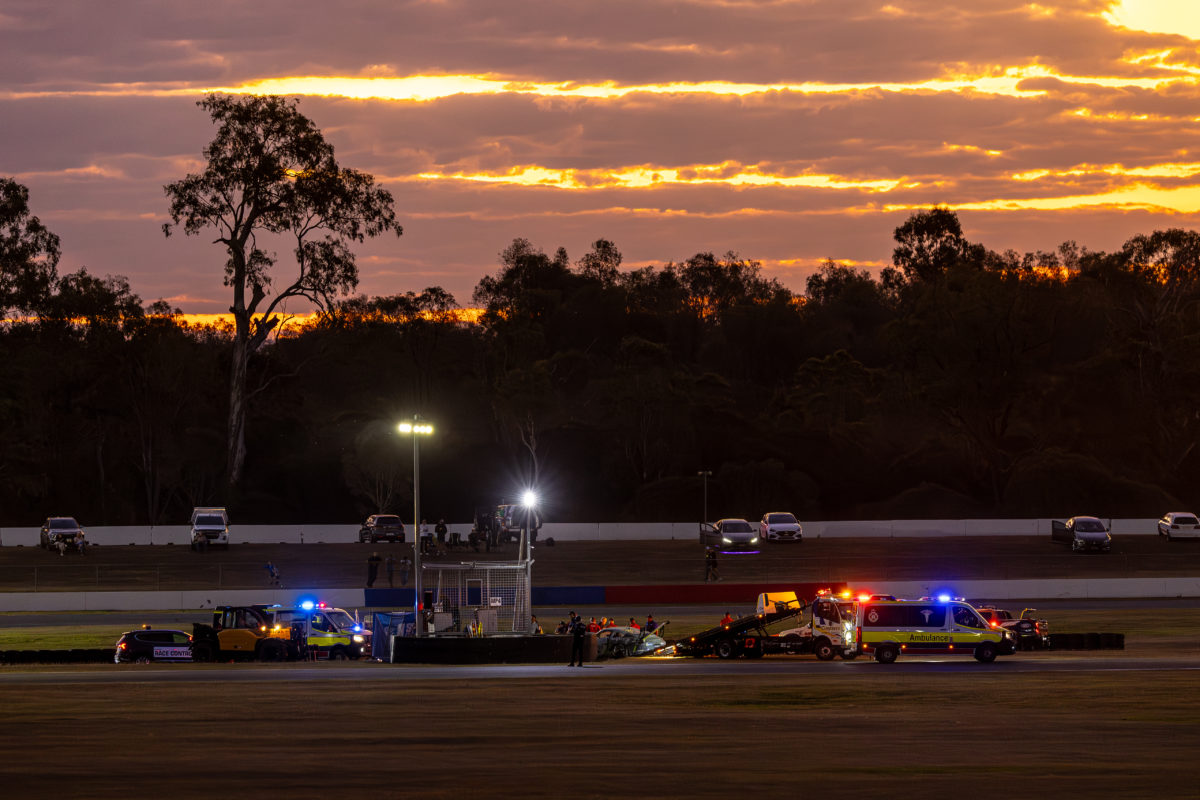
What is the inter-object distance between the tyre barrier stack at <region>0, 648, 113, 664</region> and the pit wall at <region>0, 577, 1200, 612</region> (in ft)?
50.1

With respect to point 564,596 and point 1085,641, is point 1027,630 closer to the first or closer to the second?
point 1085,641

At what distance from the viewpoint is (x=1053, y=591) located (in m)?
55.8

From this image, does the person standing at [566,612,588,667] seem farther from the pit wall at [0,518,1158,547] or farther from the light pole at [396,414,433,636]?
the pit wall at [0,518,1158,547]

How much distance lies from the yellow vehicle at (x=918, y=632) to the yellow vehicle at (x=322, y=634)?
13025 millimetres

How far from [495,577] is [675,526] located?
5200 cm

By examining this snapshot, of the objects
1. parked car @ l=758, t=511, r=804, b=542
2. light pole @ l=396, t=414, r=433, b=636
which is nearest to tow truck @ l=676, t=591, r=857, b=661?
light pole @ l=396, t=414, r=433, b=636

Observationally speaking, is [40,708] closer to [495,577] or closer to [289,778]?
[289,778]

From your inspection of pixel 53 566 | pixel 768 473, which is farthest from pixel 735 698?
pixel 768 473

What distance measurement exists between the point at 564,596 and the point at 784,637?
70.3 feet

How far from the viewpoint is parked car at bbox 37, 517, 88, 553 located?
241 ft

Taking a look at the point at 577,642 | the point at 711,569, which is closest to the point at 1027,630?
the point at 577,642

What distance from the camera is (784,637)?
34219mm

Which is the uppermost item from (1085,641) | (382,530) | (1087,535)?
(1087,535)

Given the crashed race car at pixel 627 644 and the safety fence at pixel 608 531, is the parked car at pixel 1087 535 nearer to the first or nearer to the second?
the safety fence at pixel 608 531
